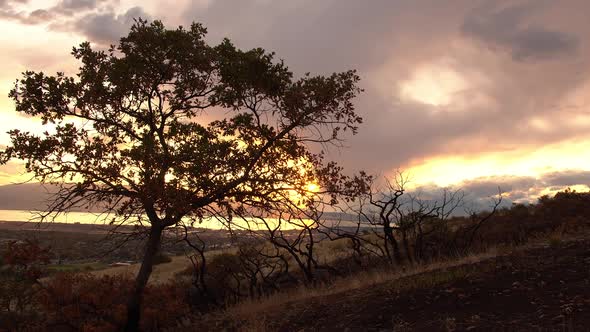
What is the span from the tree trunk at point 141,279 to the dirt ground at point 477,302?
4543mm

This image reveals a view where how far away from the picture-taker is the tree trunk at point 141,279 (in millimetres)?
14258

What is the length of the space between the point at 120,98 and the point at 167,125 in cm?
164

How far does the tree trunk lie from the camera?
1426 centimetres

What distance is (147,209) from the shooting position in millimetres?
13742

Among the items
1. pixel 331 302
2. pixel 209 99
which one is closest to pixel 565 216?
pixel 331 302

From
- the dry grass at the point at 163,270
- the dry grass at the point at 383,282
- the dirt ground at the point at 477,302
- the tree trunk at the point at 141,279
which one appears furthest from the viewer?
the dry grass at the point at 163,270

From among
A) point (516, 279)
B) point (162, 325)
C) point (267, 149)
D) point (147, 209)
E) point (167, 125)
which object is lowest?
point (162, 325)

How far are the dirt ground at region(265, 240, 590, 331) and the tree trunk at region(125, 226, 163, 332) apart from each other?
4.54 metres

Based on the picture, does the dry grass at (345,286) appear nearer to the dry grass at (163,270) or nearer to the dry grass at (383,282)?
the dry grass at (383,282)

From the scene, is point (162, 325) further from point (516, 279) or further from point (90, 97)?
point (516, 279)

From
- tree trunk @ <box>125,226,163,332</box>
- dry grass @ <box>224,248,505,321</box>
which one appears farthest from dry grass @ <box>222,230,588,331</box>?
tree trunk @ <box>125,226,163,332</box>

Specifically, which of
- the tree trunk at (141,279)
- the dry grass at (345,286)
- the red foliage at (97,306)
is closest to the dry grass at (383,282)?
the dry grass at (345,286)

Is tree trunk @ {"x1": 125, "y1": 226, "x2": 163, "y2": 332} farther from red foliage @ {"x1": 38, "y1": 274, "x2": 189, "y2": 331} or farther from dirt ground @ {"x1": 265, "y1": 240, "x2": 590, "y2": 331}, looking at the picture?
dirt ground @ {"x1": 265, "y1": 240, "x2": 590, "y2": 331}

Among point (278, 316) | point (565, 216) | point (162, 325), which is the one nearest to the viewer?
point (278, 316)
